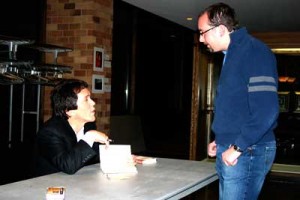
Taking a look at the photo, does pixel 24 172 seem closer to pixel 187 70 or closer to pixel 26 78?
pixel 26 78

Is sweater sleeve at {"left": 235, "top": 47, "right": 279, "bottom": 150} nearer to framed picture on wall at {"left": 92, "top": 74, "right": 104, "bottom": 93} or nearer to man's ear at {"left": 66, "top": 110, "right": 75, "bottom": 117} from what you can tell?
man's ear at {"left": 66, "top": 110, "right": 75, "bottom": 117}

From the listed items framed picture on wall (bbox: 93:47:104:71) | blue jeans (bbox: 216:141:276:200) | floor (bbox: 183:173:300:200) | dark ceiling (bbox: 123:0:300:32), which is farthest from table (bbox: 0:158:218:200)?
dark ceiling (bbox: 123:0:300:32)

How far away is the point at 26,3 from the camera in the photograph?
167 inches

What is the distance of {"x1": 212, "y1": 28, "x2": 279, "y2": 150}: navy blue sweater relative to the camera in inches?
59.6

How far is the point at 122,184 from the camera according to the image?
1.71m

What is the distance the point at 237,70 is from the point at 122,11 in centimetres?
472

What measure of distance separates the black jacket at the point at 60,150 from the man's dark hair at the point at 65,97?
0.07 m

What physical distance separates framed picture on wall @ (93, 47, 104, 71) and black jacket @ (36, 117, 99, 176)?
208 centimetres

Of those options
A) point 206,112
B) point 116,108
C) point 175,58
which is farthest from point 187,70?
point 116,108

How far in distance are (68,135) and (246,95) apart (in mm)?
1044

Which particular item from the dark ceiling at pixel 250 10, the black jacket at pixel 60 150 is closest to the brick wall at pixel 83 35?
the dark ceiling at pixel 250 10

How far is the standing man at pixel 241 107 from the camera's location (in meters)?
1.52

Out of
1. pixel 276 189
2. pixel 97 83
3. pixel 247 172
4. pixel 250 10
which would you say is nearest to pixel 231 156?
pixel 247 172

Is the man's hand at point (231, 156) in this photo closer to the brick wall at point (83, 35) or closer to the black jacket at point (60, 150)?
the black jacket at point (60, 150)
